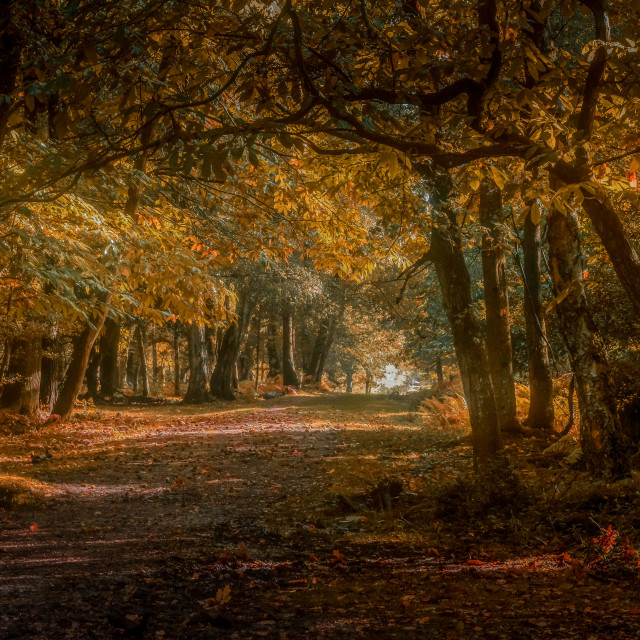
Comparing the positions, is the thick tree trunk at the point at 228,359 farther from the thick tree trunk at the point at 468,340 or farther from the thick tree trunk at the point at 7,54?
the thick tree trunk at the point at 7,54

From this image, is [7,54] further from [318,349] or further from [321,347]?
[318,349]

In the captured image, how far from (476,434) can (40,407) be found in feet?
38.7

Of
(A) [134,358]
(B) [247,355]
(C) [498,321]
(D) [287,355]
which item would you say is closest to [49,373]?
(C) [498,321]

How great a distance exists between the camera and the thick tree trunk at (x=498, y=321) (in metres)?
10.1

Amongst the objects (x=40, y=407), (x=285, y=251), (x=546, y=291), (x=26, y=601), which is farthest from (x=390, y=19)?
(x=40, y=407)

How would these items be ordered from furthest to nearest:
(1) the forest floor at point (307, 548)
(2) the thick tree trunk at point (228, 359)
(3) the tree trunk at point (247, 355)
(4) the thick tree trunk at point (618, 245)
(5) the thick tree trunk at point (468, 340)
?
1. (3) the tree trunk at point (247, 355)
2. (2) the thick tree trunk at point (228, 359)
3. (5) the thick tree trunk at point (468, 340)
4. (4) the thick tree trunk at point (618, 245)
5. (1) the forest floor at point (307, 548)

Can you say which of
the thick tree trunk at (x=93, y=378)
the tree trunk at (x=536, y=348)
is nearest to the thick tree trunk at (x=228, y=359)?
the thick tree trunk at (x=93, y=378)

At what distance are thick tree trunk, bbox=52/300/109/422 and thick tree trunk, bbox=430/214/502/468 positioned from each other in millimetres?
7573

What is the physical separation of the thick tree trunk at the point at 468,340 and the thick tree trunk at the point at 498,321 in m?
1.85

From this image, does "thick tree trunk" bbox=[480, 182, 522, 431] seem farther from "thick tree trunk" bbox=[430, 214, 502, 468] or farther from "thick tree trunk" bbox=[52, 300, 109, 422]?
"thick tree trunk" bbox=[52, 300, 109, 422]

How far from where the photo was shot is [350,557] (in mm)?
4980

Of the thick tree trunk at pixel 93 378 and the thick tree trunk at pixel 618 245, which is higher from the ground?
the thick tree trunk at pixel 618 245

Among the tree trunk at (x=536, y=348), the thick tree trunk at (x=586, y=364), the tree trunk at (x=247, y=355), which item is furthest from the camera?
the tree trunk at (x=247, y=355)

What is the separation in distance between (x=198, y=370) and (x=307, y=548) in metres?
19.4
